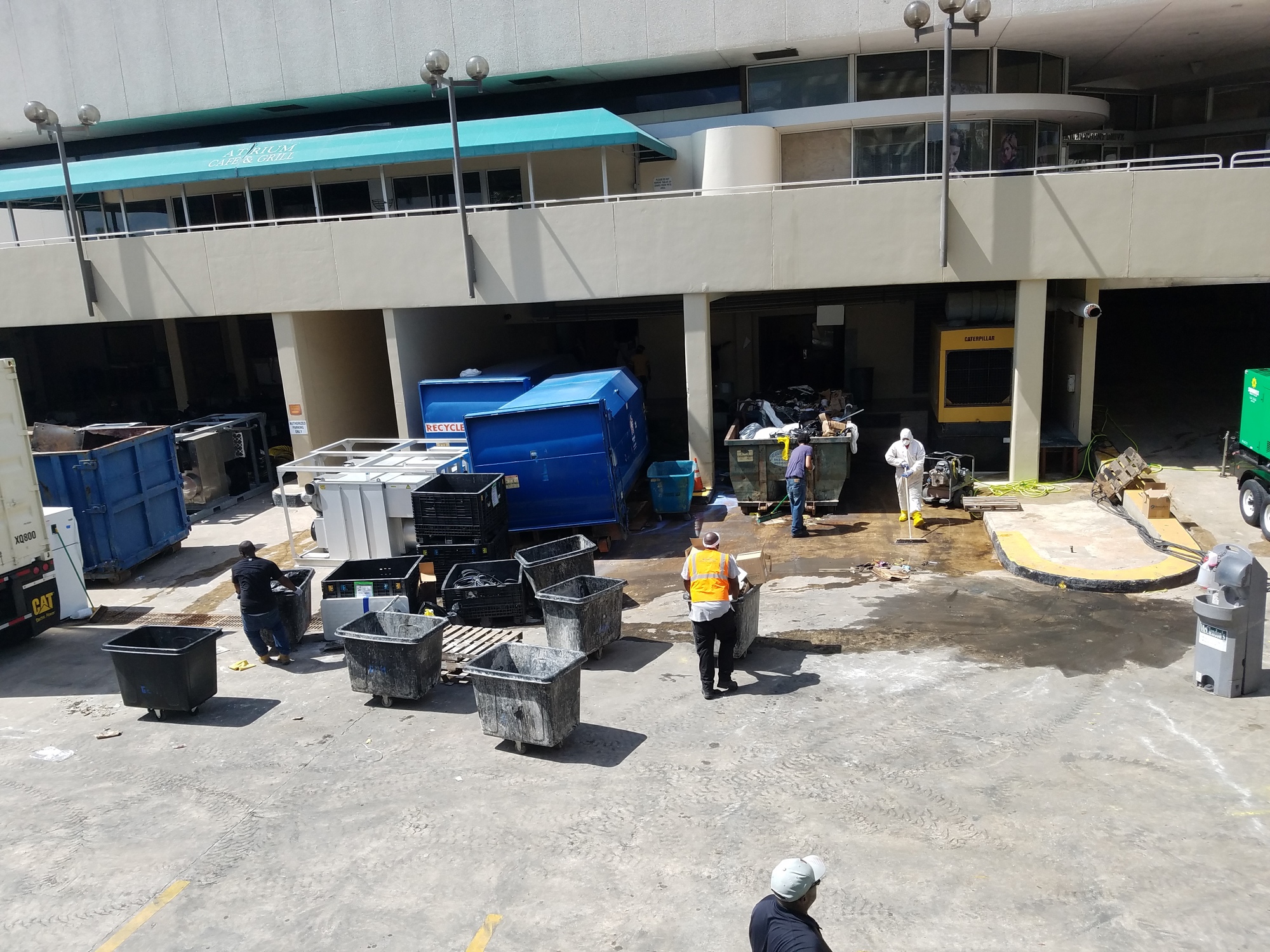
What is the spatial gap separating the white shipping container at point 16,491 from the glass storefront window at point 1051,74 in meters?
20.9

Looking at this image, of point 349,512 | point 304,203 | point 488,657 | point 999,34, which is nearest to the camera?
point 488,657

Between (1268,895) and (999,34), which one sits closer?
(1268,895)

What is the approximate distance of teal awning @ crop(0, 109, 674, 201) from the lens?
17.8 meters

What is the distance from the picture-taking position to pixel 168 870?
6992 mm

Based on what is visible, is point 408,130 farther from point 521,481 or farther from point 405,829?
point 405,829

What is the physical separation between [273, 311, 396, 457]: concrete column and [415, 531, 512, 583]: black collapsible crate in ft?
25.3

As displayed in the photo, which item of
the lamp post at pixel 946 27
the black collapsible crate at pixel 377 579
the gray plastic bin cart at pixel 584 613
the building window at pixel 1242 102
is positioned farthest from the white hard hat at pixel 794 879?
the building window at pixel 1242 102

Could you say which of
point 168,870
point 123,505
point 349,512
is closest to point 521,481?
point 349,512

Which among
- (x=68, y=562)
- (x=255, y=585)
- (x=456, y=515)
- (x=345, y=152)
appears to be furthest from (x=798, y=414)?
(x=68, y=562)

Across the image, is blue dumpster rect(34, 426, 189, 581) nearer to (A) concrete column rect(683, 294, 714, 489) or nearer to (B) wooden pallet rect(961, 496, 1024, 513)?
(A) concrete column rect(683, 294, 714, 489)

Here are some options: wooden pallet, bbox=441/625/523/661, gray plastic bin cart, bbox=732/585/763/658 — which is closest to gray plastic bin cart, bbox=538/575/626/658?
wooden pallet, bbox=441/625/523/661

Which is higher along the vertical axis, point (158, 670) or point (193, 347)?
point (193, 347)

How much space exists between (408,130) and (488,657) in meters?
14.4

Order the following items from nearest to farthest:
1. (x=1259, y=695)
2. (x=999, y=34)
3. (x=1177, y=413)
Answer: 1. (x=1259, y=695)
2. (x=999, y=34)
3. (x=1177, y=413)
